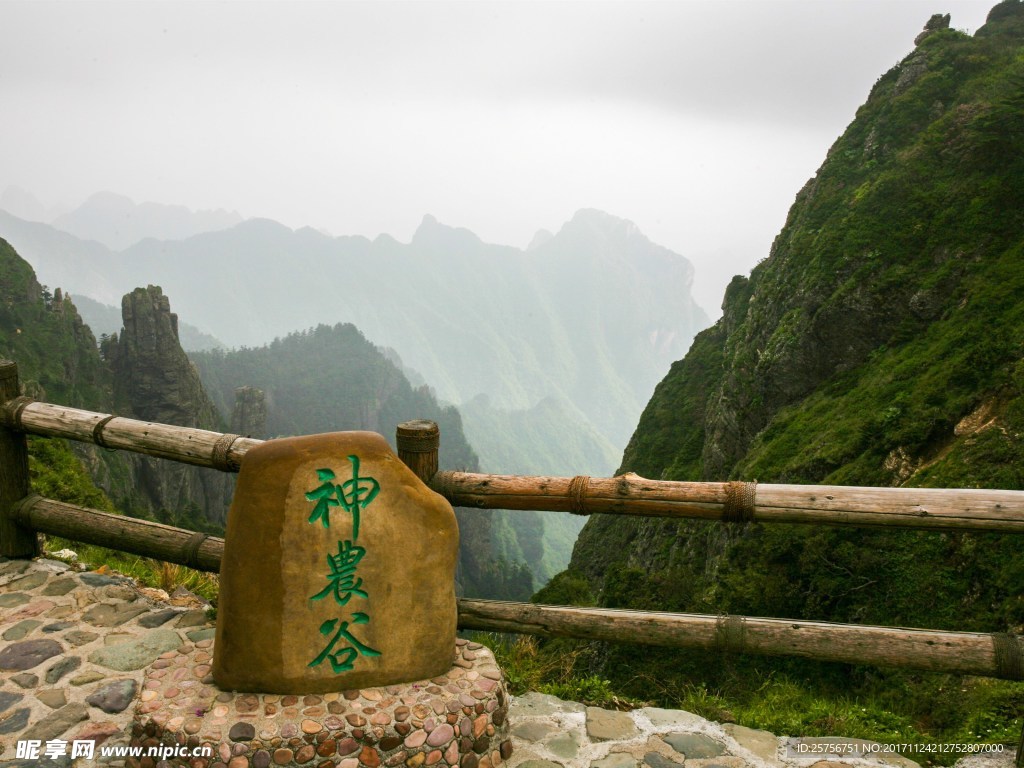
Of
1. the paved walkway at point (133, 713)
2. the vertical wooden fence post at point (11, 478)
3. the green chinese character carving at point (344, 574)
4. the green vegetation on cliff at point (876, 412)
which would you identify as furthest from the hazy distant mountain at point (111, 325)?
the green chinese character carving at point (344, 574)

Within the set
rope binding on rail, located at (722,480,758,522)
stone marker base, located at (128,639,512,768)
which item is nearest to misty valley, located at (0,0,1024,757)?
rope binding on rail, located at (722,480,758,522)

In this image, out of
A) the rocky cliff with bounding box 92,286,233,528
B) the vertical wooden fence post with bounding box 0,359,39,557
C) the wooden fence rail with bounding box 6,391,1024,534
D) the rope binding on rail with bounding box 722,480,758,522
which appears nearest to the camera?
the wooden fence rail with bounding box 6,391,1024,534

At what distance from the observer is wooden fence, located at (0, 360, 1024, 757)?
301 cm

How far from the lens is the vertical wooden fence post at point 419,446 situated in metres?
3.48

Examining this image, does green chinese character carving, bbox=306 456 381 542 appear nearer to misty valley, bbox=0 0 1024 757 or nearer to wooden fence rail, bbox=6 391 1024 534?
wooden fence rail, bbox=6 391 1024 534

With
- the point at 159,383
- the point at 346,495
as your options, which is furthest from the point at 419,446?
the point at 159,383

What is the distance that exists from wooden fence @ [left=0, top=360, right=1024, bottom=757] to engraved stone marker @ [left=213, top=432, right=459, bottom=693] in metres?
0.52

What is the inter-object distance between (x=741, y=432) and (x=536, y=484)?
21552 mm

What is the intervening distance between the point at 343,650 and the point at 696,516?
171 cm

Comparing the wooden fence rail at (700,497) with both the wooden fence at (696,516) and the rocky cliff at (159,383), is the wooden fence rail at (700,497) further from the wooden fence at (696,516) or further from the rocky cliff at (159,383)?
the rocky cliff at (159,383)

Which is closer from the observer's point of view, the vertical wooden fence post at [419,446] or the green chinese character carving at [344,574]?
the green chinese character carving at [344,574]

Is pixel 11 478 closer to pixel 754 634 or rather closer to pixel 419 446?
pixel 419 446

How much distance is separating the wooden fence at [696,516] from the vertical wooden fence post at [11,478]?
0.37 meters

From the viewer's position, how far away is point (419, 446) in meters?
3.51
